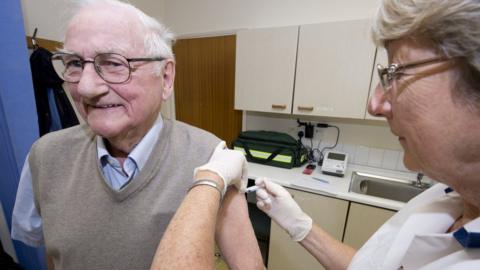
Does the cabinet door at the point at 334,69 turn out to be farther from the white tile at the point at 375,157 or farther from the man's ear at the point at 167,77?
the man's ear at the point at 167,77

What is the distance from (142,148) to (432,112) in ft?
2.52

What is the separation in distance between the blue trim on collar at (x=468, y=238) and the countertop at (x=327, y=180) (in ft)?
3.35

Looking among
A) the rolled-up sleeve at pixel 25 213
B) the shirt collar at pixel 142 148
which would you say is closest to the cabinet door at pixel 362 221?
the shirt collar at pixel 142 148

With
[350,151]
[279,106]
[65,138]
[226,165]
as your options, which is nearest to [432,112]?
[226,165]

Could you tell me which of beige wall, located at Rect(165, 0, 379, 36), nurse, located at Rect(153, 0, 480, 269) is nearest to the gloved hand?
nurse, located at Rect(153, 0, 480, 269)

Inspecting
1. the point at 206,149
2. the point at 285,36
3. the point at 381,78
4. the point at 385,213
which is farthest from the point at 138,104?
the point at 385,213

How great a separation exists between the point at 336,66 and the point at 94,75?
1.55 m

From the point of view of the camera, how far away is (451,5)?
35 centimetres

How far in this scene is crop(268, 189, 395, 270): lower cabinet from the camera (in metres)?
1.40

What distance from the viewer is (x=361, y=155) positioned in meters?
1.96

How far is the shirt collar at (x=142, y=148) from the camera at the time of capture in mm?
682

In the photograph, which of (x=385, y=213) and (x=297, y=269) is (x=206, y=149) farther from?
(x=297, y=269)

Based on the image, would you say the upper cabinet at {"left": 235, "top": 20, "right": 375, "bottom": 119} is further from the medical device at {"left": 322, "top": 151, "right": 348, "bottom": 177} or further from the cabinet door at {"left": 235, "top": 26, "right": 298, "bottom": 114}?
the medical device at {"left": 322, "top": 151, "right": 348, "bottom": 177}

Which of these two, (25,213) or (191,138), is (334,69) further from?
(25,213)
